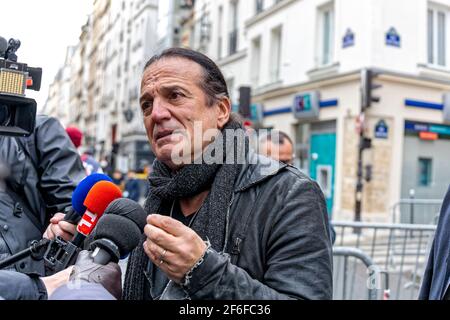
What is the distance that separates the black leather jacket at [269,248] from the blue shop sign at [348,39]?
31.8 feet

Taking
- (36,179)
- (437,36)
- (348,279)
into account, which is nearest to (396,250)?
(348,279)

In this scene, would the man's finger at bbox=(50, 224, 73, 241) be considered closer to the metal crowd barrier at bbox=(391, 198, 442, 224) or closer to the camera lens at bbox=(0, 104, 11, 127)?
the camera lens at bbox=(0, 104, 11, 127)

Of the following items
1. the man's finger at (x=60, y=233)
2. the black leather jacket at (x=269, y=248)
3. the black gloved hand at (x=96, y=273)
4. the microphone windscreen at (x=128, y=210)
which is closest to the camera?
the black gloved hand at (x=96, y=273)

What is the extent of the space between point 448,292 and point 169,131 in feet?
3.31

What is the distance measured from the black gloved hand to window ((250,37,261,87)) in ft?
44.2

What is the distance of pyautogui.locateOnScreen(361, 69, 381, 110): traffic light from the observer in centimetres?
963

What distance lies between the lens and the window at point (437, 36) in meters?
10.6

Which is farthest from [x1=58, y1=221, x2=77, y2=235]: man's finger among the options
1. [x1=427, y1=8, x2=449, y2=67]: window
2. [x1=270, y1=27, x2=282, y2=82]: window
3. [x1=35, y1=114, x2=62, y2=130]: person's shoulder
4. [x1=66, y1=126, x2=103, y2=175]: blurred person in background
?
[x1=270, y1=27, x2=282, y2=82]: window

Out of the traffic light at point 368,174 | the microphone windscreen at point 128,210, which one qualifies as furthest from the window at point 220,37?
the microphone windscreen at point 128,210

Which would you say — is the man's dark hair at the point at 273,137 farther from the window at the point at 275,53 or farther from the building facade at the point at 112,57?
the window at the point at 275,53

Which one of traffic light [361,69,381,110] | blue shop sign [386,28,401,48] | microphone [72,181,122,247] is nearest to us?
microphone [72,181,122,247]

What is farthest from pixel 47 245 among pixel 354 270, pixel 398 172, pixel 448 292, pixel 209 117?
pixel 398 172

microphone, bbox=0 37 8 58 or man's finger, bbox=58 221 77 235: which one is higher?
microphone, bbox=0 37 8 58

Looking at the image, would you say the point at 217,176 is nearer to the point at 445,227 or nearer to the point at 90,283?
the point at 90,283
